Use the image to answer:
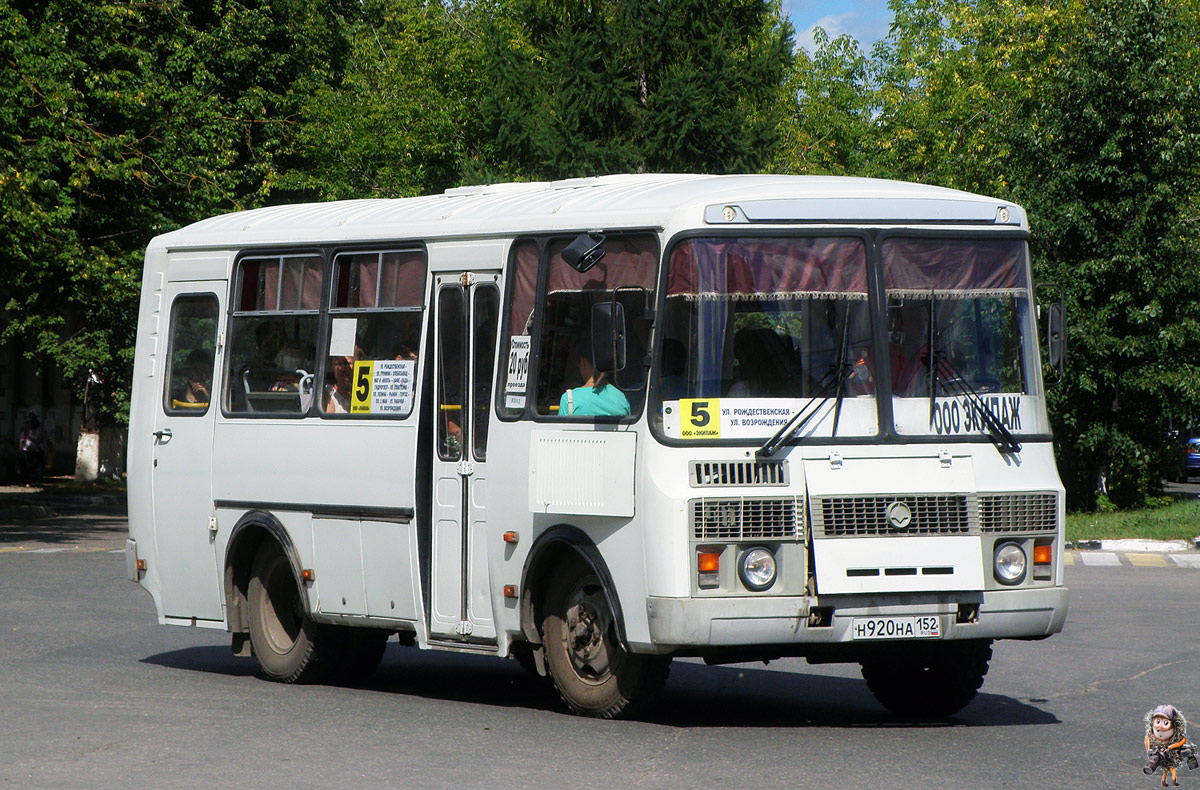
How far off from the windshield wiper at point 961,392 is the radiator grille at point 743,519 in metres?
1.08

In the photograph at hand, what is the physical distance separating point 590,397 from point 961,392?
6.42ft

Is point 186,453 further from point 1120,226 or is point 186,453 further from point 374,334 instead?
point 1120,226

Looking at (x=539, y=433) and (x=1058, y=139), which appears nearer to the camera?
→ (x=539, y=433)

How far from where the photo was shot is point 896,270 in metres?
9.50

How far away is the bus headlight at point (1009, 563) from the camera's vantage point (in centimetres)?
933

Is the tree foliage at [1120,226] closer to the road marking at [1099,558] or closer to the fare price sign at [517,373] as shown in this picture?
the road marking at [1099,558]

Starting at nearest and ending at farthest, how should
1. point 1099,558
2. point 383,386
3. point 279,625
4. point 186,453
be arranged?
point 383,386, point 279,625, point 186,453, point 1099,558

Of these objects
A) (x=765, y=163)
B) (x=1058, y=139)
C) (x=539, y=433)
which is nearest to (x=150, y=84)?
(x=1058, y=139)

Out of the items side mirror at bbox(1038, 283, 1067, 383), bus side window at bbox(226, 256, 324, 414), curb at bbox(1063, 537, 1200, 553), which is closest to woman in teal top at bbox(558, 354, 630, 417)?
side mirror at bbox(1038, 283, 1067, 383)

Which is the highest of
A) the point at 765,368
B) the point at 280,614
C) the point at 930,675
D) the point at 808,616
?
the point at 765,368

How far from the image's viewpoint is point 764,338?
9195 mm

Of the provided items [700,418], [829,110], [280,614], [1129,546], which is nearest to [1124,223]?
[1129,546]

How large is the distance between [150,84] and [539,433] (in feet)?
77.3

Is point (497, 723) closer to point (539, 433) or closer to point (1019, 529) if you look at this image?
point (539, 433)
